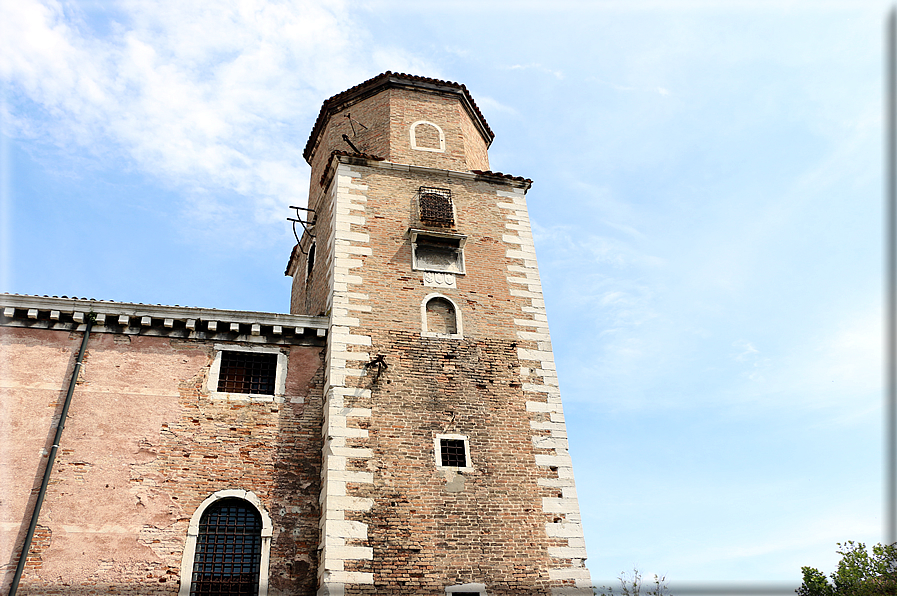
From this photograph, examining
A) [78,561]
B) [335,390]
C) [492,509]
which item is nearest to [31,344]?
[78,561]

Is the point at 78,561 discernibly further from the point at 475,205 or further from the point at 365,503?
the point at 475,205

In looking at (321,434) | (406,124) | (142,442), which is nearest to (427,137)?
(406,124)

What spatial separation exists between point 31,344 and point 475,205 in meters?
10.6

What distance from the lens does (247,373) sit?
44.9 feet

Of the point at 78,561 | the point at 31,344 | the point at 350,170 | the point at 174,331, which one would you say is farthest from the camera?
the point at 350,170

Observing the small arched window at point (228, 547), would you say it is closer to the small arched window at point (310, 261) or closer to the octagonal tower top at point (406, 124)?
the small arched window at point (310, 261)

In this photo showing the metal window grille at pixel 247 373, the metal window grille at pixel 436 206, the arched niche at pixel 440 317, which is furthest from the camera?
the metal window grille at pixel 436 206

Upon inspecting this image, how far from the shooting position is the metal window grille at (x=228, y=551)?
11398 mm

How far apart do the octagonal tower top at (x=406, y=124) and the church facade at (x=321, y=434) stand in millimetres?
2190

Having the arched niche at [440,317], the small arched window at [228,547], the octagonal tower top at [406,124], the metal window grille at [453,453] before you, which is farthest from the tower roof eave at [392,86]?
the small arched window at [228,547]

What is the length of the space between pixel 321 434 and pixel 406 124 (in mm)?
9272

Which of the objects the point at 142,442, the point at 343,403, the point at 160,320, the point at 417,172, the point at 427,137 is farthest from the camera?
the point at 427,137

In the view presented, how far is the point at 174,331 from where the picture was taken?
44.4 ft

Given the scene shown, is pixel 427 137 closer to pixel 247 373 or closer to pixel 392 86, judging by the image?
pixel 392 86
